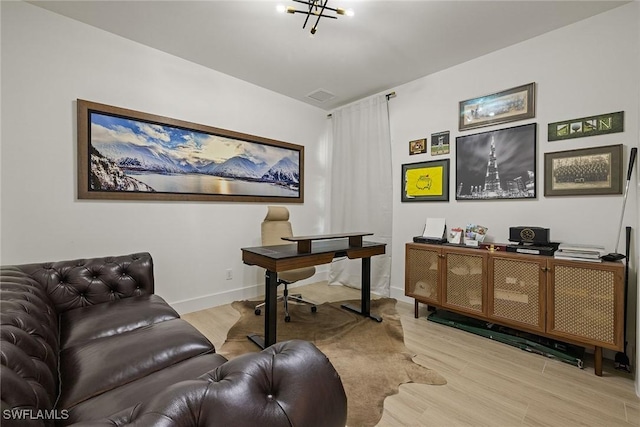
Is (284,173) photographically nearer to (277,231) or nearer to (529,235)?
(277,231)

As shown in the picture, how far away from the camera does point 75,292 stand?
6.45 feet

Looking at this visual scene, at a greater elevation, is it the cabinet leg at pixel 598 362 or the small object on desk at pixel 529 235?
the small object on desk at pixel 529 235

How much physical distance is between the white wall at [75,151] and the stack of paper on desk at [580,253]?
Result: 3.13 metres

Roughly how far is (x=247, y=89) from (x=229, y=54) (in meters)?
0.64

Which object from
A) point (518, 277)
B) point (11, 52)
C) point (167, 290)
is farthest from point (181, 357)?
point (11, 52)

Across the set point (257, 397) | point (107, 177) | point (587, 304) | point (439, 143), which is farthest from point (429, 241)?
point (107, 177)

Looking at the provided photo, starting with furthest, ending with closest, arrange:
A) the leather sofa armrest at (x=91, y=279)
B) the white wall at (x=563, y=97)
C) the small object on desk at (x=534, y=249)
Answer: the small object on desk at (x=534, y=249)
the white wall at (x=563, y=97)
the leather sofa armrest at (x=91, y=279)

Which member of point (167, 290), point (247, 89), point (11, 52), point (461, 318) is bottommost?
point (461, 318)

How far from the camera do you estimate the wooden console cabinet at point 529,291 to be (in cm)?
194

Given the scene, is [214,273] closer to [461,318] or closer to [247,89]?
[247,89]

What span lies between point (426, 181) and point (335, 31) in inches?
75.6

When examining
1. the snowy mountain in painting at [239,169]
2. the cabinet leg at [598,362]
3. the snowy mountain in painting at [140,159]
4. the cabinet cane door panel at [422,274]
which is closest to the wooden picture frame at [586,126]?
the cabinet cane door panel at [422,274]

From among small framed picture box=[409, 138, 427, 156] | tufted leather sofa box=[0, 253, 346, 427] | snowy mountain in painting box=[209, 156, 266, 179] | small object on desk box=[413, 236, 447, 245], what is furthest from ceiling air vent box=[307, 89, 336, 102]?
tufted leather sofa box=[0, 253, 346, 427]

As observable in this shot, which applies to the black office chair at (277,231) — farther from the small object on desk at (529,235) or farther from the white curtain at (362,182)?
the small object on desk at (529,235)
